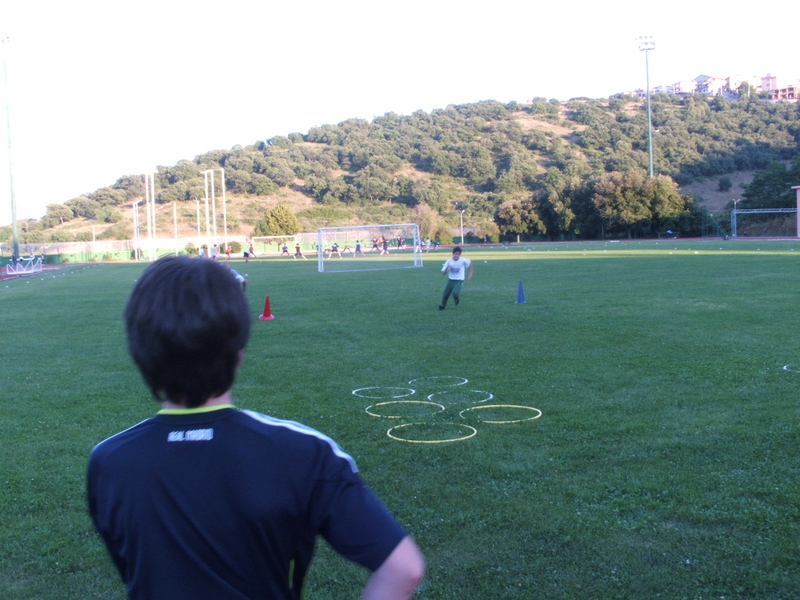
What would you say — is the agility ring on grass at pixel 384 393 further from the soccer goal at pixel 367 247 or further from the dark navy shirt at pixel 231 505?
the soccer goal at pixel 367 247

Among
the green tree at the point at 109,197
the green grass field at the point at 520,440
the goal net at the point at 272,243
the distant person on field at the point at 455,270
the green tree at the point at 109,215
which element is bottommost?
the green grass field at the point at 520,440

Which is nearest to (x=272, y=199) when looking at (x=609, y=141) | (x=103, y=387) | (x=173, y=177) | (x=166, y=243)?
(x=173, y=177)

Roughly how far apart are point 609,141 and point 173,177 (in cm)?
7774

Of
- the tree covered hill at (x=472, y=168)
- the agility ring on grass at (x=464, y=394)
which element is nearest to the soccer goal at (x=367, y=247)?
the tree covered hill at (x=472, y=168)

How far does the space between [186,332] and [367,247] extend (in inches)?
3103

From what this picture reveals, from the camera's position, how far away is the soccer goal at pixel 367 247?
47500 mm

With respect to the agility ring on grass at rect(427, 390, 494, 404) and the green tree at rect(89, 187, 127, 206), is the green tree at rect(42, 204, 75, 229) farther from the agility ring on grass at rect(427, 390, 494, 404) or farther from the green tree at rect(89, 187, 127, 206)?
the agility ring on grass at rect(427, 390, 494, 404)

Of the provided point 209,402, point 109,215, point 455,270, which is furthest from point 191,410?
point 109,215

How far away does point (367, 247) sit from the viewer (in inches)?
3159

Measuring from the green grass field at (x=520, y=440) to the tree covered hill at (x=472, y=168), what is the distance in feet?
Answer: 223

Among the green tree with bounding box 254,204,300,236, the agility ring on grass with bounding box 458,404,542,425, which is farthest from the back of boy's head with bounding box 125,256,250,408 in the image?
the green tree with bounding box 254,204,300,236

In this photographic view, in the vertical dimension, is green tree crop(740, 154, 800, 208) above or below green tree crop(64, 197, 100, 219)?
below

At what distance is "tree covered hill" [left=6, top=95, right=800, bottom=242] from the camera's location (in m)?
94.1

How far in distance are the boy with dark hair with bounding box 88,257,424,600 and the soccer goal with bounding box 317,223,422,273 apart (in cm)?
3778
